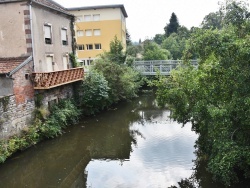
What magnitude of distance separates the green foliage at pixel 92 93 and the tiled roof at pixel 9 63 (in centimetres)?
569

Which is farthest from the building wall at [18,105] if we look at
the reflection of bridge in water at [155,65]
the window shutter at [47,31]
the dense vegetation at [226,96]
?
the reflection of bridge in water at [155,65]

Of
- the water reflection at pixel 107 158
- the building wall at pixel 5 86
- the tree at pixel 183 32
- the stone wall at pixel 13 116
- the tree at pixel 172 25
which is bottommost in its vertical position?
the water reflection at pixel 107 158

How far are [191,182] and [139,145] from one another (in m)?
4.63

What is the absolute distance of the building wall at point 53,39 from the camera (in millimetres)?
16188

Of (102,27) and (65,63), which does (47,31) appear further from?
(102,27)

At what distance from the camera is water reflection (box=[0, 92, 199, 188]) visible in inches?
419

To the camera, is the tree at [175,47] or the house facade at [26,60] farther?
the tree at [175,47]

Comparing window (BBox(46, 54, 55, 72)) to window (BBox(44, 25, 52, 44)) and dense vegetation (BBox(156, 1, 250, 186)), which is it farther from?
dense vegetation (BBox(156, 1, 250, 186))

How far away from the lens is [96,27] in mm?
36750

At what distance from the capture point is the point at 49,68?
18047 mm

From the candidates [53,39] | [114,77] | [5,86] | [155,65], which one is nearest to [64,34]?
[53,39]

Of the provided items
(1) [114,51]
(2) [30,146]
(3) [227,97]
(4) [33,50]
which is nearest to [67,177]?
(2) [30,146]

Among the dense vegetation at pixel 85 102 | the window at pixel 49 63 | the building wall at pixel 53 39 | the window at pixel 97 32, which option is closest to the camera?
the dense vegetation at pixel 85 102

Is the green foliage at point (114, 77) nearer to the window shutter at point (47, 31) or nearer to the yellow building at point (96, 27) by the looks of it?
the window shutter at point (47, 31)
